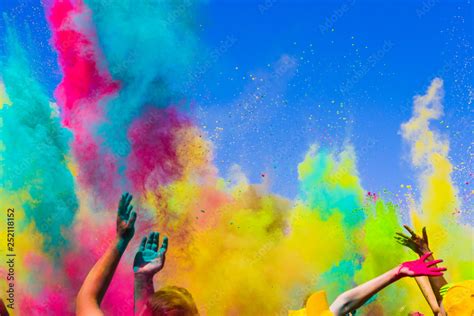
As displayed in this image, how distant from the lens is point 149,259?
9.40ft

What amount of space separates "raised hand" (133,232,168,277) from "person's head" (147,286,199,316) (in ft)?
1.65

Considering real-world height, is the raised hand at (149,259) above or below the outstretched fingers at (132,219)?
below

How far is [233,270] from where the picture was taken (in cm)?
1108

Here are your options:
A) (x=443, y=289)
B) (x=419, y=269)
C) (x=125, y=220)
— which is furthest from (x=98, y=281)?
(x=443, y=289)

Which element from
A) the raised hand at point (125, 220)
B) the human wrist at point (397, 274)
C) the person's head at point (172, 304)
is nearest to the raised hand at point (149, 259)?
the raised hand at point (125, 220)

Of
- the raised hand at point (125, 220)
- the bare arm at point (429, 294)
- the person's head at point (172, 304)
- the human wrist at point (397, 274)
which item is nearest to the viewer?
the person's head at point (172, 304)

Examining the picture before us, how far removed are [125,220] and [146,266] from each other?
27 cm

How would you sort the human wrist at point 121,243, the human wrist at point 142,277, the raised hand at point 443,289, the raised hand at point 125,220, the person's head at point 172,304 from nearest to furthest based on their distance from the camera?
1. the person's head at point 172,304
2. the human wrist at point 121,243
3. the raised hand at point 125,220
4. the human wrist at point 142,277
5. the raised hand at point 443,289

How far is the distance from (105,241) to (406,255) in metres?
6.03

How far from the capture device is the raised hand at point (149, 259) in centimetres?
281

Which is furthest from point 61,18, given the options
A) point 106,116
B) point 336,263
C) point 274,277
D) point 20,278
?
point 336,263

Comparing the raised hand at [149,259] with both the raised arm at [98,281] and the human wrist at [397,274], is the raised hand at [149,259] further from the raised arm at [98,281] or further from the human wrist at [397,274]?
the human wrist at [397,274]

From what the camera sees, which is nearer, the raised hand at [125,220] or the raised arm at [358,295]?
the raised hand at [125,220]

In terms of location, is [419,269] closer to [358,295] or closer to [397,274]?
[397,274]
